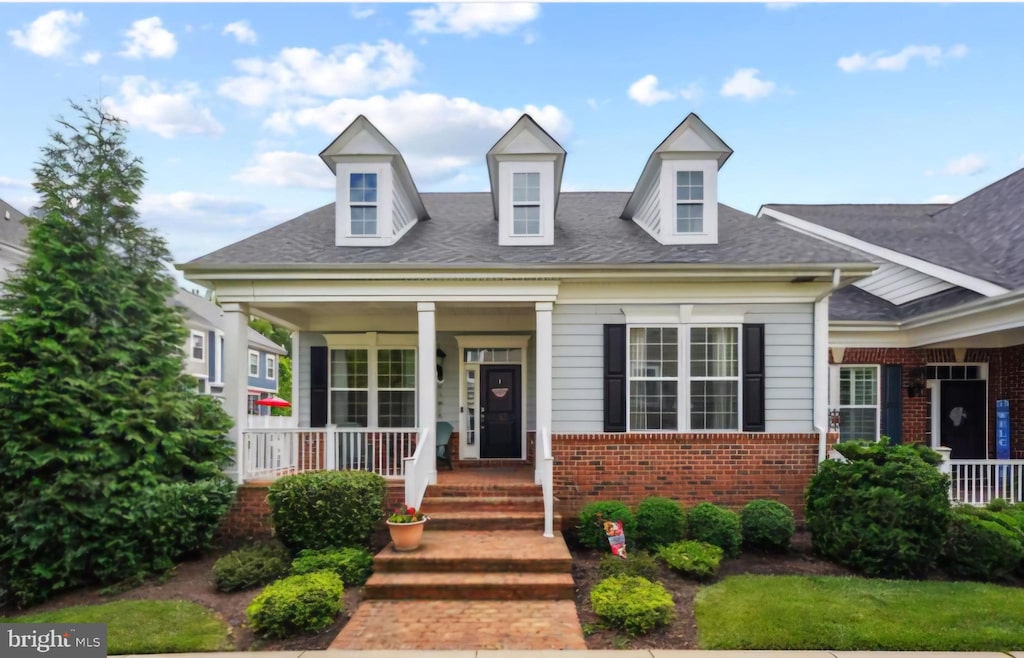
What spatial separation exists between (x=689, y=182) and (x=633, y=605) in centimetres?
661

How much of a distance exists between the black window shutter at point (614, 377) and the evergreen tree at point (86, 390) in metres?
5.38

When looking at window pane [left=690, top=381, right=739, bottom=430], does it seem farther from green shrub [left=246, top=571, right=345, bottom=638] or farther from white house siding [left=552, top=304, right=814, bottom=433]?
green shrub [left=246, top=571, right=345, bottom=638]

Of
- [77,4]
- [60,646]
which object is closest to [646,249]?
[60,646]

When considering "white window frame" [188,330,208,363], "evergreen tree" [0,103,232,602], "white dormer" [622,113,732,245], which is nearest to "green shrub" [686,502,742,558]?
"white dormer" [622,113,732,245]

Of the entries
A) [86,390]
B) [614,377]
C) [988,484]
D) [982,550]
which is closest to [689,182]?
[614,377]

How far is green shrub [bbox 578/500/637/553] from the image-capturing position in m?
7.61

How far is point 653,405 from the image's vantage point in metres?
8.95

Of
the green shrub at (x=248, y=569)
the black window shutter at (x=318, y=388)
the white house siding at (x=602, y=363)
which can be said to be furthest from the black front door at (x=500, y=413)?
the green shrub at (x=248, y=569)

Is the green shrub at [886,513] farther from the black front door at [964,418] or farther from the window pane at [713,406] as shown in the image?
the black front door at [964,418]

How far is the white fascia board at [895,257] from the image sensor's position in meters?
9.88

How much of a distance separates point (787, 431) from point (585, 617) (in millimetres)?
A: 4694

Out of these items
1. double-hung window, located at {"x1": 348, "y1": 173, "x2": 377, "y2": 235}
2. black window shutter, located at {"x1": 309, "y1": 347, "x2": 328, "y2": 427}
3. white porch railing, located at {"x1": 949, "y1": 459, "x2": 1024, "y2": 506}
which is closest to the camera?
white porch railing, located at {"x1": 949, "y1": 459, "x2": 1024, "y2": 506}

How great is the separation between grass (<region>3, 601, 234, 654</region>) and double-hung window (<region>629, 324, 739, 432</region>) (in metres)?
5.83

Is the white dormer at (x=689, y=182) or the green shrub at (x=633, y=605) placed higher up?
the white dormer at (x=689, y=182)
